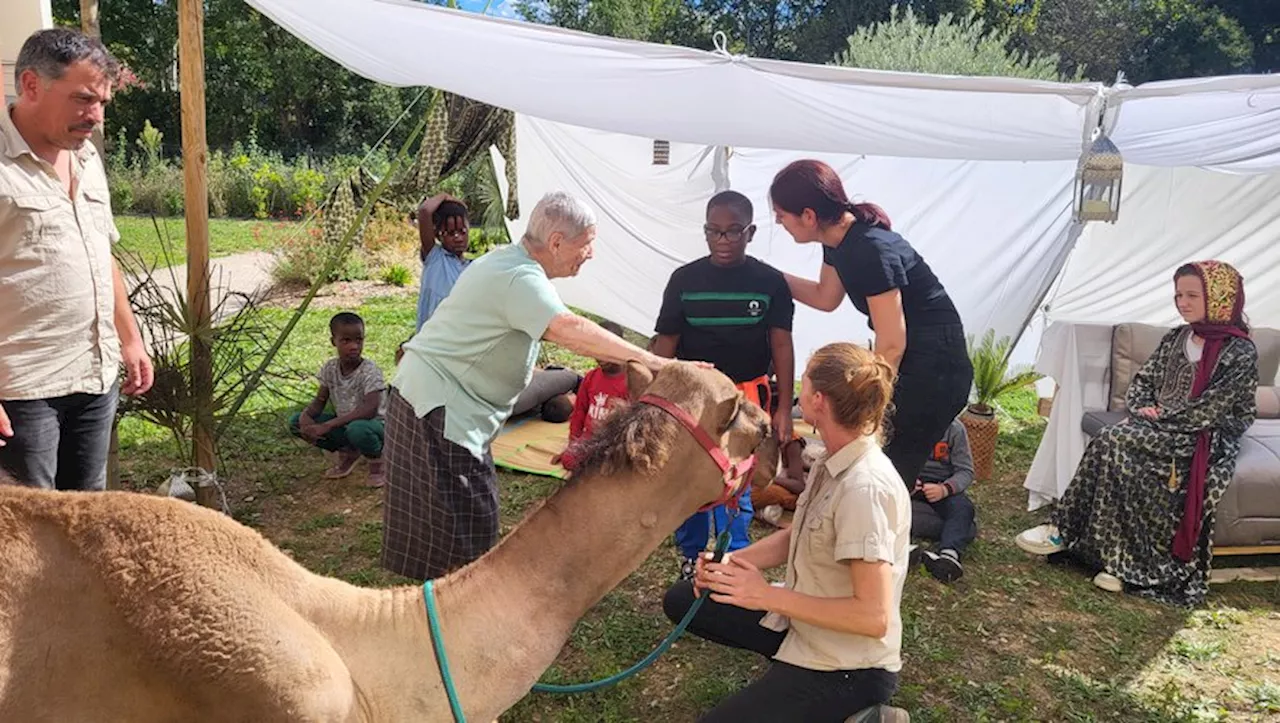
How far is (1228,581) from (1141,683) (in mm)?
1559

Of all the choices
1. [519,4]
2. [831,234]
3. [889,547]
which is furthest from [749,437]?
[519,4]

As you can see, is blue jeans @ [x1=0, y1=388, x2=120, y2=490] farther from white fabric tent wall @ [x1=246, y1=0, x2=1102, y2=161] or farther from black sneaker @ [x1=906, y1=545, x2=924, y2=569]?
black sneaker @ [x1=906, y1=545, x2=924, y2=569]

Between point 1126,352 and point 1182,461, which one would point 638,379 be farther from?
point 1126,352

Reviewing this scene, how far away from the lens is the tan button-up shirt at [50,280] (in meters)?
2.77

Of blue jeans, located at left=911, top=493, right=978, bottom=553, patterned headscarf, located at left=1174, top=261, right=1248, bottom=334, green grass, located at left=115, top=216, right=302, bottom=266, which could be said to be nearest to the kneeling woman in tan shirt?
blue jeans, located at left=911, top=493, right=978, bottom=553

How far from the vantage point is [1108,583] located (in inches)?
193

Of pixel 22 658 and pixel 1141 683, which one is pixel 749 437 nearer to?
pixel 22 658

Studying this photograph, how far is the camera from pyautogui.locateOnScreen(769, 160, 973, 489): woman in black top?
3645 mm

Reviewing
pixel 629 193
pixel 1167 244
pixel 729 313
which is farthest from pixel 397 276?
pixel 729 313

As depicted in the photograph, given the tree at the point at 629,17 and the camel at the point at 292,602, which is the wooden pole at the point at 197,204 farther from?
the tree at the point at 629,17

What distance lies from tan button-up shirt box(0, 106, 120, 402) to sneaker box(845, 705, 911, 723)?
9.06 ft

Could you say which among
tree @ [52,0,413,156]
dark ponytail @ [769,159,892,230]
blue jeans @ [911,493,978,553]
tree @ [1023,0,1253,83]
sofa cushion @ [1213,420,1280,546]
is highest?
tree @ [1023,0,1253,83]

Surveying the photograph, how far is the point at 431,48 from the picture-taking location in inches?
168

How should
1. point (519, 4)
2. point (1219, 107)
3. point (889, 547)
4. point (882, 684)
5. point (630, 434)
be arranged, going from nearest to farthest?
point (630, 434) → point (889, 547) → point (882, 684) → point (1219, 107) → point (519, 4)
